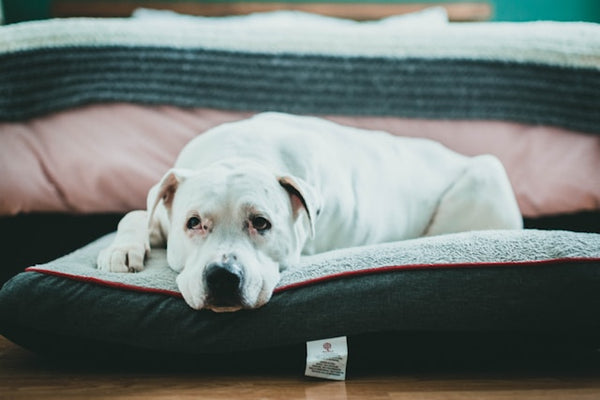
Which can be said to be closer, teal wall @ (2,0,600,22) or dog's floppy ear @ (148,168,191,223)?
dog's floppy ear @ (148,168,191,223)

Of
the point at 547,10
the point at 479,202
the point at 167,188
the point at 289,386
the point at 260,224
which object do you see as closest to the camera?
the point at 289,386

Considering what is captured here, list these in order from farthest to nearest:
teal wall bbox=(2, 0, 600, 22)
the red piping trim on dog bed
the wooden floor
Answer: teal wall bbox=(2, 0, 600, 22) < the red piping trim on dog bed < the wooden floor

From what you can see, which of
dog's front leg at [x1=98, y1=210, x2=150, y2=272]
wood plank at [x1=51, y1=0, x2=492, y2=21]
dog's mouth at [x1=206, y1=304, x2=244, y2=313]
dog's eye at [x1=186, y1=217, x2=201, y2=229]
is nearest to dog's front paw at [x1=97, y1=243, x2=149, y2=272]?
dog's front leg at [x1=98, y1=210, x2=150, y2=272]

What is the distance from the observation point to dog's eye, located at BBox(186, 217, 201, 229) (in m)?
1.66

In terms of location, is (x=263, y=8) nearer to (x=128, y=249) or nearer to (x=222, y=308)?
(x=128, y=249)

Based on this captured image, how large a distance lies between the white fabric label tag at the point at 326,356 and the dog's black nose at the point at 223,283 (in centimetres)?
21

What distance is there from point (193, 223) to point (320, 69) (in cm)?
103

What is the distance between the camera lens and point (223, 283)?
145 cm

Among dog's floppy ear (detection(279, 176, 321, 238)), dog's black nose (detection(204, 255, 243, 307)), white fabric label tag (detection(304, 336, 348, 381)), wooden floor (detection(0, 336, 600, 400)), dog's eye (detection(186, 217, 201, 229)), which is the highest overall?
dog's floppy ear (detection(279, 176, 321, 238))

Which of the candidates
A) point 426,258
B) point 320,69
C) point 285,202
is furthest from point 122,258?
point 320,69

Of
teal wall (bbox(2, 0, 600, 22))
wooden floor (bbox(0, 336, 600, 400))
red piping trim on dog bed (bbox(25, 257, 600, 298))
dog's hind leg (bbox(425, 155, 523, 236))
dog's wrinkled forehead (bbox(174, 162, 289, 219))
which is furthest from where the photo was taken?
teal wall (bbox(2, 0, 600, 22))

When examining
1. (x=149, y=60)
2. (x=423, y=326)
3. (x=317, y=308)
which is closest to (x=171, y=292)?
(x=317, y=308)

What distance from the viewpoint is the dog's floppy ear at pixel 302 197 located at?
67.7 inches

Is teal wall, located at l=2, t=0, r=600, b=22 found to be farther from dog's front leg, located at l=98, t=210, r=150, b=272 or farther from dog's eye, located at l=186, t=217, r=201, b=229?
dog's eye, located at l=186, t=217, r=201, b=229
